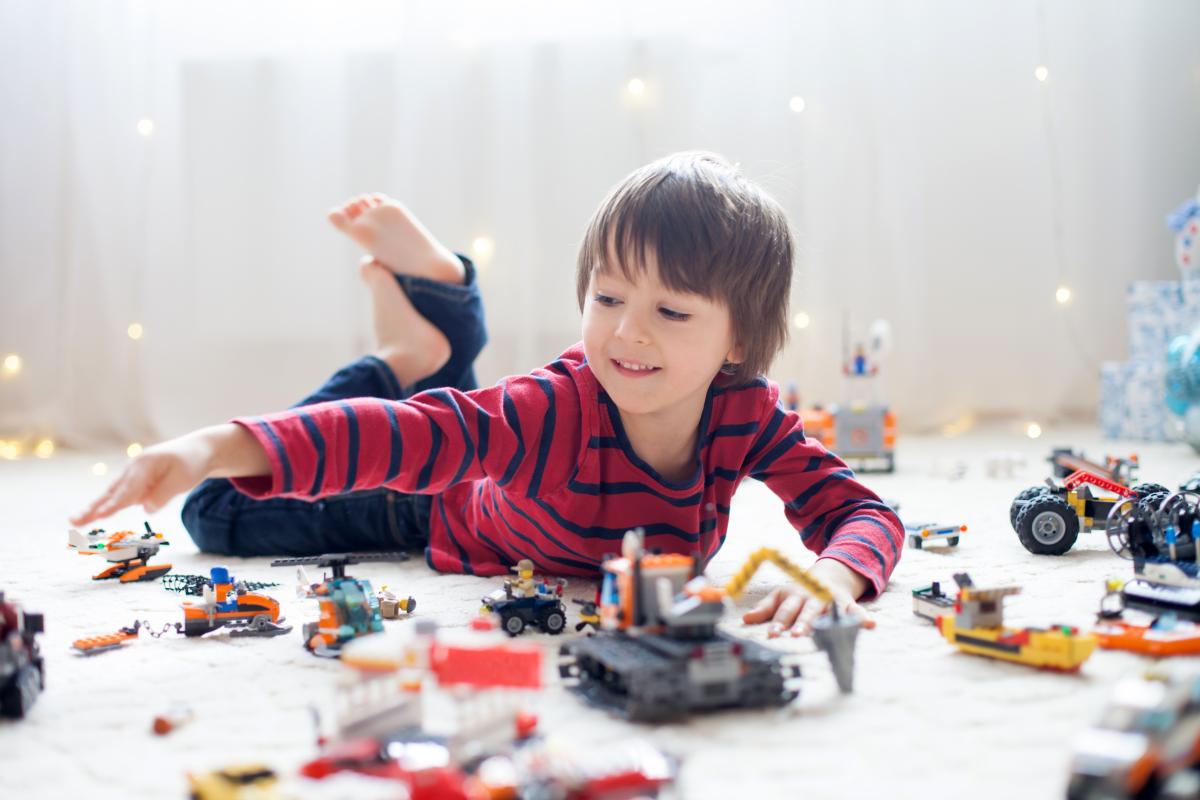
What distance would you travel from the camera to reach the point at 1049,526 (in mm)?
1277

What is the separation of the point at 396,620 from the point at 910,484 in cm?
119

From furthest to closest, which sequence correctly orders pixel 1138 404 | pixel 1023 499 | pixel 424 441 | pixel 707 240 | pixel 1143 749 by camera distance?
pixel 1138 404
pixel 1023 499
pixel 707 240
pixel 424 441
pixel 1143 749

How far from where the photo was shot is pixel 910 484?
1971 millimetres

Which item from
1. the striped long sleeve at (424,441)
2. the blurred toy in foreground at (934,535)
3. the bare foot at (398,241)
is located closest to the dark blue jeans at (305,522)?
the bare foot at (398,241)

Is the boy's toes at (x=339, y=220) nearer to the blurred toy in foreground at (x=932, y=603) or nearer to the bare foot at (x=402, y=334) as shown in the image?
the bare foot at (x=402, y=334)

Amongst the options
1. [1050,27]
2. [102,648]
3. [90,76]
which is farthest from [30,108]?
[1050,27]

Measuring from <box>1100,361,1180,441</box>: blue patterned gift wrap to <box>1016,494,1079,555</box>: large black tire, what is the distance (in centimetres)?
126

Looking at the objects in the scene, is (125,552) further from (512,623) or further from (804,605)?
(804,605)

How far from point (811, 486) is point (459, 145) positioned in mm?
1744

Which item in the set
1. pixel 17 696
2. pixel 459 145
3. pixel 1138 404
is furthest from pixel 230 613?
pixel 1138 404

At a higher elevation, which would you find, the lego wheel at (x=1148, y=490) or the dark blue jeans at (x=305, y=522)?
the lego wheel at (x=1148, y=490)

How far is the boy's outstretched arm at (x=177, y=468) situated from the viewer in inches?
30.5

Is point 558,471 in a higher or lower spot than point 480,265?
lower

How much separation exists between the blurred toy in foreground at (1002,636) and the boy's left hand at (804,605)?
0.09 metres
